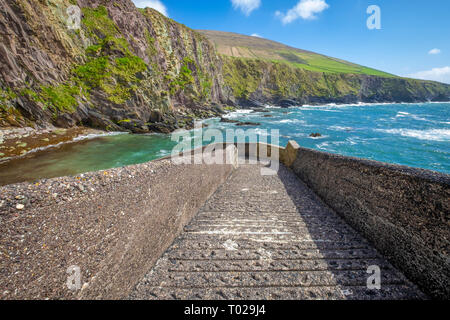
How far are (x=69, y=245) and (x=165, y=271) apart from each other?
4.52ft

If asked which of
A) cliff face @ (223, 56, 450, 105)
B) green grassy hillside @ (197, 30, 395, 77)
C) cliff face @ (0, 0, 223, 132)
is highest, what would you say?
green grassy hillside @ (197, 30, 395, 77)

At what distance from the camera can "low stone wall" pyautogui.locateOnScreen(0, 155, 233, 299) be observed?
1593 mm

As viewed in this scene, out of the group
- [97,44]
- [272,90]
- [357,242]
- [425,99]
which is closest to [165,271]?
[357,242]

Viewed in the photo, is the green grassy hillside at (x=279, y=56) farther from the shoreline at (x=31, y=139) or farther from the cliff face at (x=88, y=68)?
the shoreline at (x=31, y=139)

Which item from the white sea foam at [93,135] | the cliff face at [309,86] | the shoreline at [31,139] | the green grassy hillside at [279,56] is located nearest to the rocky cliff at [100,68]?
the shoreline at [31,139]

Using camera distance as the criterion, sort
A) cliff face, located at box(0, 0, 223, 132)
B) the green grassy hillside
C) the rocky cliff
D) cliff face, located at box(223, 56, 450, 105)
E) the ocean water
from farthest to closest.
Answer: the green grassy hillside < cliff face, located at box(223, 56, 450, 105) < the rocky cliff < cliff face, located at box(0, 0, 223, 132) < the ocean water

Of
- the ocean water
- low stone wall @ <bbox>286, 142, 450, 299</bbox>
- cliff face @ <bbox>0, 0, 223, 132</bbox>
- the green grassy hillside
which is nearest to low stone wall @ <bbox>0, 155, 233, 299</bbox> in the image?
low stone wall @ <bbox>286, 142, 450, 299</bbox>

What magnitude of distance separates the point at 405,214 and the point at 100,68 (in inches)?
1309

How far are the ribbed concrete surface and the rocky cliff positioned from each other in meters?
23.4

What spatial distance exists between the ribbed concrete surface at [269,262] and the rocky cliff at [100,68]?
920 inches

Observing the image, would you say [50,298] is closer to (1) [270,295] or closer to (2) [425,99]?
(1) [270,295]

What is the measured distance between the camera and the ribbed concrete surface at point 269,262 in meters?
2.40

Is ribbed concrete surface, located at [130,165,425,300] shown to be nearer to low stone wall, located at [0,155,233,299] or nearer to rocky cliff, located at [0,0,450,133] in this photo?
low stone wall, located at [0,155,233,299]

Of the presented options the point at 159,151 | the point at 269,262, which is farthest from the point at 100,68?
the point at 269,262
